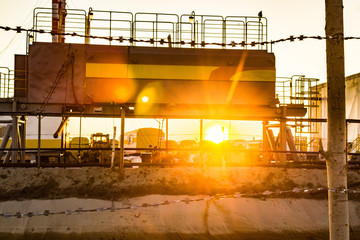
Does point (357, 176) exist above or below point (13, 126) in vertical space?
below

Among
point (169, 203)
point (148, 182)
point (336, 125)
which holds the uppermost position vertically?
point (336, 125)

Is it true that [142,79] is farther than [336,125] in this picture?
Yes

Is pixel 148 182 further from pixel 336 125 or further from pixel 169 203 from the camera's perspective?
pixel 336 125

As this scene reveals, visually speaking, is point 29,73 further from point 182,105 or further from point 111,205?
point 111,205

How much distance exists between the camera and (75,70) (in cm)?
1416

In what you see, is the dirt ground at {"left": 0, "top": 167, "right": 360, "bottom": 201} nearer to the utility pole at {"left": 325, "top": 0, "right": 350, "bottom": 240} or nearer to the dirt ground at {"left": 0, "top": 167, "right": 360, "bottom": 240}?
the dirt ground at {"left": 0, "top": 167, "right": 360, "bottom": 240}

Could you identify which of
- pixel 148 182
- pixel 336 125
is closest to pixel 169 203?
pixel 148 182

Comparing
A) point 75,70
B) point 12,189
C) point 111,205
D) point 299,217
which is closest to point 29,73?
point 75,70

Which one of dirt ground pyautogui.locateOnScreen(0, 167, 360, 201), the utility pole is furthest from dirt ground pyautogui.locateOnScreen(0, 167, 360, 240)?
the utility pole

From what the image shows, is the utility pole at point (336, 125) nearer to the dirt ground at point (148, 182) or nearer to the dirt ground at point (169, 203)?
the dirt ground at point (169, 203)

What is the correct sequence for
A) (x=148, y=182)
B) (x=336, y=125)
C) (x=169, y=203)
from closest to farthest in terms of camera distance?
(x=336, y=125)
(x=169, y=203)
(x=148, y=182)

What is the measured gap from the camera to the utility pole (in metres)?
5.14

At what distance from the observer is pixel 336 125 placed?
516cm

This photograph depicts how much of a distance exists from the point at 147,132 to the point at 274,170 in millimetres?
26711
